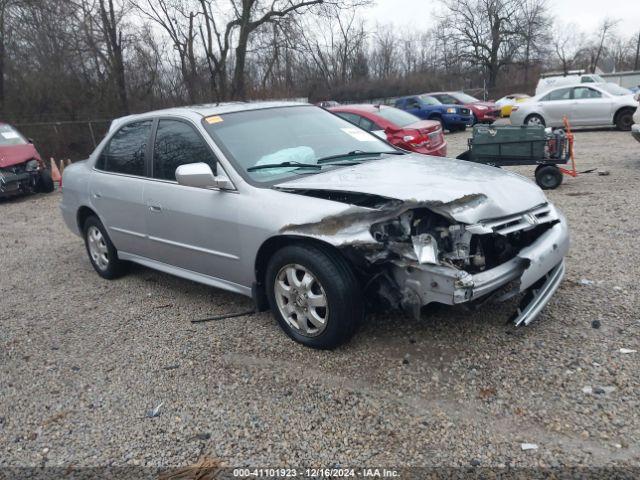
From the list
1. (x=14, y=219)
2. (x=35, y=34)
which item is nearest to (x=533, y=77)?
(x=35, y=34)

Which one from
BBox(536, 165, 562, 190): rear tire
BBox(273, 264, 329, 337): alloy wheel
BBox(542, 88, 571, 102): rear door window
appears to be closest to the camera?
BBox(273, 264, 329, 337): alloy wheel

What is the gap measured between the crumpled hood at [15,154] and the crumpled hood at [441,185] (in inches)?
388

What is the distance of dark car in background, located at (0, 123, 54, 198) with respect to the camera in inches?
434

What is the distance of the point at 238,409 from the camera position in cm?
302

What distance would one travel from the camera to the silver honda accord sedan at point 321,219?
310 cm

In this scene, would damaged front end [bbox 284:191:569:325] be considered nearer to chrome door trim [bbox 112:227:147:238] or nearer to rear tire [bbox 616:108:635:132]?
chrome door trim [bbox 112:227:147:238]

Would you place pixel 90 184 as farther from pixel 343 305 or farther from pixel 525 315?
pixel 525 315

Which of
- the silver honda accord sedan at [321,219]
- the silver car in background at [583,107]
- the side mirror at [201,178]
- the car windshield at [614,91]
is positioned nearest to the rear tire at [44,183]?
the silver honda accord sedan at [321,219]

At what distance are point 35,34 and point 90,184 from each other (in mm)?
17469

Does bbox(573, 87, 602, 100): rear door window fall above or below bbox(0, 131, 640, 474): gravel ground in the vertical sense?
above

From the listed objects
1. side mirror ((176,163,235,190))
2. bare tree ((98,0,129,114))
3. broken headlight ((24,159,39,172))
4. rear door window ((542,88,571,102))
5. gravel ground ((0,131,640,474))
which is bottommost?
gravel ground ((0,131,640,474))

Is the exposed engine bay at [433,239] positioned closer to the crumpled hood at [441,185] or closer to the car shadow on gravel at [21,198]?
the crumpled hood at [441,185]

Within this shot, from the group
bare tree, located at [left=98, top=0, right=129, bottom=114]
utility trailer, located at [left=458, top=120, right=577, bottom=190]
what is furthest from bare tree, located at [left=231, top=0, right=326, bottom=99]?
utility trailer, located at [left=458, top=120, right=577, bottom=190]

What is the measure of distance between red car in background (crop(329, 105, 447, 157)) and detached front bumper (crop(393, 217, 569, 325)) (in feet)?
17.3
